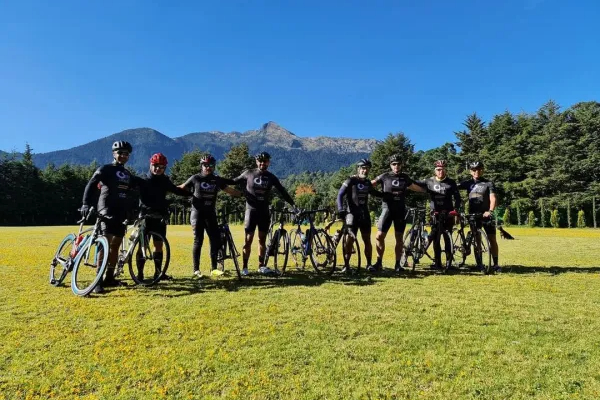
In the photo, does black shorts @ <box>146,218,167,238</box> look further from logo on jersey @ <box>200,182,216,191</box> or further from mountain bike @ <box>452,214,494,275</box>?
mountain bike @ <box>452,214,494,275</box>

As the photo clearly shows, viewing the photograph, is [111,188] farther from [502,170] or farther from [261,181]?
[502,170]

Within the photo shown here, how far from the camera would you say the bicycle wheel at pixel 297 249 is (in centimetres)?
763

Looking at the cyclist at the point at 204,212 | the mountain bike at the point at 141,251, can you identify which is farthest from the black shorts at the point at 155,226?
the cyclist at the point at 204,212

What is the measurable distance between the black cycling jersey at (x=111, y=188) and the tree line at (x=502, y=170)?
1340 inches

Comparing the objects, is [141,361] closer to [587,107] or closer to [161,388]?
[161,388]

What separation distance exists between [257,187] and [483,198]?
14.7ft

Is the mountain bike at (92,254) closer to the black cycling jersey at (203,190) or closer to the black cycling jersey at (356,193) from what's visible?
the black cycling jersey at (203,190)

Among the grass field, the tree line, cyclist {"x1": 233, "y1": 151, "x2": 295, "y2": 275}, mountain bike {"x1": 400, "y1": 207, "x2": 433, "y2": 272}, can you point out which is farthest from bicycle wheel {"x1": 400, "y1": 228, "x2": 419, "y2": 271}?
the tree line

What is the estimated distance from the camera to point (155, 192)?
21.4ft

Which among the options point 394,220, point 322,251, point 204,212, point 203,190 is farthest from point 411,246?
point 203,190

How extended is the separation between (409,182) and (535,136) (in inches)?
1915

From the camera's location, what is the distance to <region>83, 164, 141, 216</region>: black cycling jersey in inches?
229

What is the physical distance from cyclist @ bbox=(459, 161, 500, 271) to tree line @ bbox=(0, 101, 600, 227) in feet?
95.2

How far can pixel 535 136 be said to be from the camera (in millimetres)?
47969
